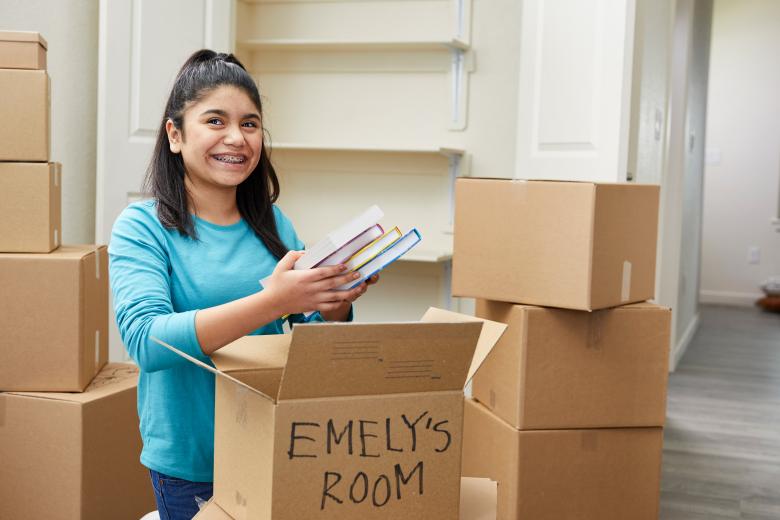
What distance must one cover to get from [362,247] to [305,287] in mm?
84

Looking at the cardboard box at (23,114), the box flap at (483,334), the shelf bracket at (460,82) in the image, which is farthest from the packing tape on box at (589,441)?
the shelf bracket at (460,82)

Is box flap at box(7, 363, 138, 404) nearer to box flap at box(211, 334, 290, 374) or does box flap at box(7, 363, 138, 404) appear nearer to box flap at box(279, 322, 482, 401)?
box flap at box(211, 334, 290, 374)

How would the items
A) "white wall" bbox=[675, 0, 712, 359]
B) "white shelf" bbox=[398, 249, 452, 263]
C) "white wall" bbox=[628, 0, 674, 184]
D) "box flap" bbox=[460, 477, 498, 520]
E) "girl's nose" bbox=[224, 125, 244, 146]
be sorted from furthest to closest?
1. "white wall" bbox=[675, 0, 712, 359]
2. "white shelf" bbox=[398, 249, 452, 263]
3. "white wall" bbox=[628, 0, 674, 184]
4. "girl's nose" bbox=[224, 125, 244, 146]
5. "box flap" bbox=[460, 477, 498, 520]

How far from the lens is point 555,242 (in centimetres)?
185

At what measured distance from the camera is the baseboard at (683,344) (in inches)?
183

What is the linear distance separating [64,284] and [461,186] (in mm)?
909

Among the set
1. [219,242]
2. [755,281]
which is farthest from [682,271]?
[219,242]

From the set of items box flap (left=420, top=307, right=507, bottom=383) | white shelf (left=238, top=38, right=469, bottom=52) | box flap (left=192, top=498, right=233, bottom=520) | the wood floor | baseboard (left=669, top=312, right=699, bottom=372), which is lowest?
the wood floor

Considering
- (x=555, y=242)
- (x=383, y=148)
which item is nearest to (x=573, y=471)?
(x=555, y=242)

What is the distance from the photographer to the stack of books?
40.5 inches

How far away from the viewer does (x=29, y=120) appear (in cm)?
193

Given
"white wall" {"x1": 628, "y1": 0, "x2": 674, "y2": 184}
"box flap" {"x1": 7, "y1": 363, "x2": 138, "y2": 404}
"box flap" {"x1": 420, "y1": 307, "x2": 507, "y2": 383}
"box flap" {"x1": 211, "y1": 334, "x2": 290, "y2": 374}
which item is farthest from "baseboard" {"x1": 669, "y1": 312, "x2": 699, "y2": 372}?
"box flap" {"x1": 211, "y1": 334, "x2": 290, "y2": 374}

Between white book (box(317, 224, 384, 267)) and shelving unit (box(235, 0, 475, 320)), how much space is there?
2.34 metres

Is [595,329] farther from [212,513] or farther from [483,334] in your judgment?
[212,513]
